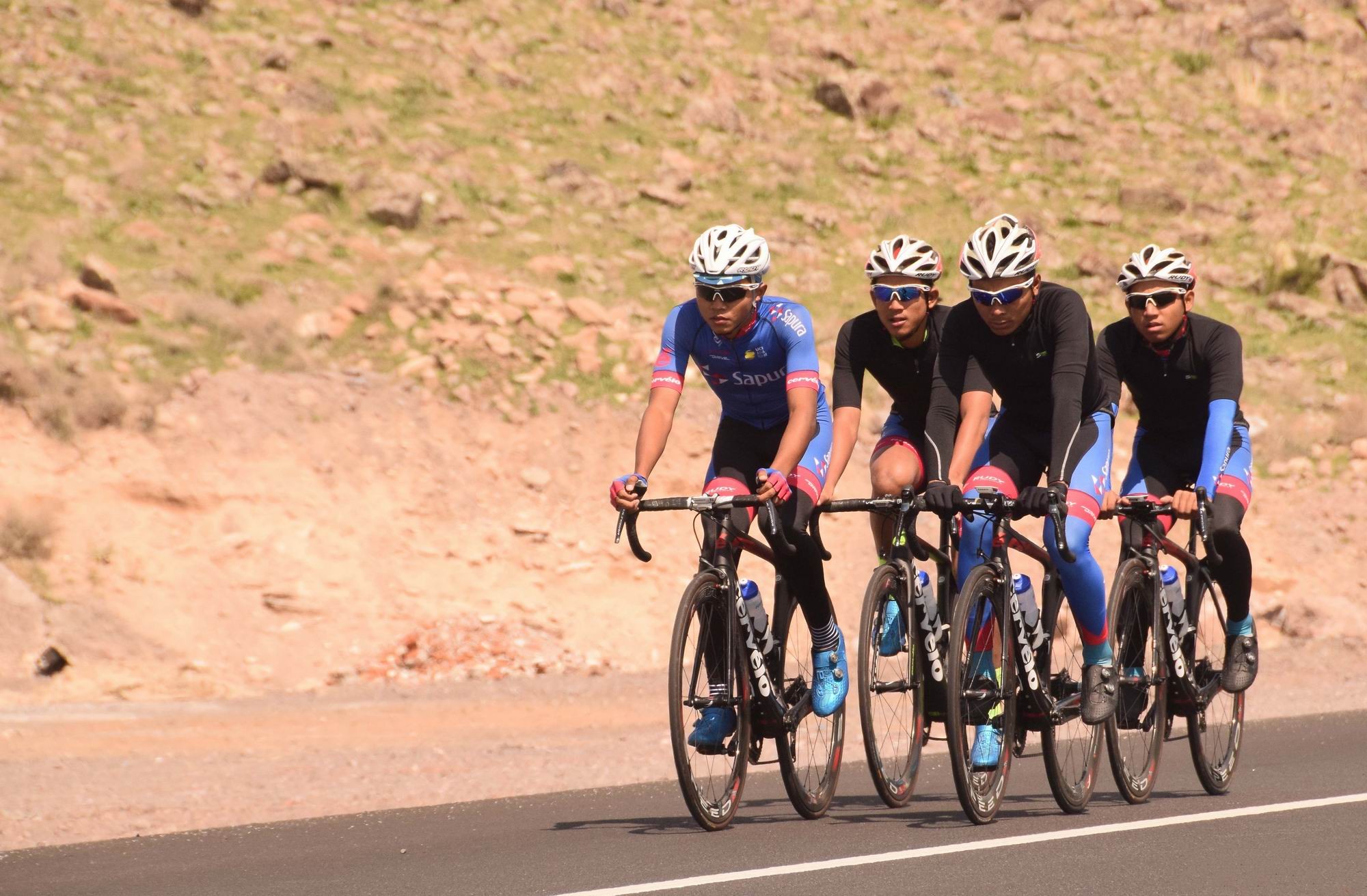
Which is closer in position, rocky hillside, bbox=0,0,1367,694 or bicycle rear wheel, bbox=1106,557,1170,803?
bicycle rear wheel, bbox=1106,557,1170,803

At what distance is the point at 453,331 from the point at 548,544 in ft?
13.1

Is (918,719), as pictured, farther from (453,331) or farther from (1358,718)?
(453,331)

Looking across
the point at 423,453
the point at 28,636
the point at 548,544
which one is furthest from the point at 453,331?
the point at 28,636

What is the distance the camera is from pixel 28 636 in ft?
50.1

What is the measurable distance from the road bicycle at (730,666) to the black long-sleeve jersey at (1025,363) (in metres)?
1.02

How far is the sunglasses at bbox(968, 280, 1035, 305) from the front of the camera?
7582 millimetres

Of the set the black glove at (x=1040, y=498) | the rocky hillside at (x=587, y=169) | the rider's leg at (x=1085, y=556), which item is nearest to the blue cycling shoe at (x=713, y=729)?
the black glove at (x=1040, y=498)

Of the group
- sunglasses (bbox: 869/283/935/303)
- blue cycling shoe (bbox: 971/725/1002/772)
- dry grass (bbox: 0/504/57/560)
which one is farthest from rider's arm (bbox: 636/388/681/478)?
dry grass (bbox: 0/504/57/560)

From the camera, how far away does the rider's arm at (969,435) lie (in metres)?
7.46

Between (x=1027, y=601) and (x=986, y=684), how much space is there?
49 centimetres

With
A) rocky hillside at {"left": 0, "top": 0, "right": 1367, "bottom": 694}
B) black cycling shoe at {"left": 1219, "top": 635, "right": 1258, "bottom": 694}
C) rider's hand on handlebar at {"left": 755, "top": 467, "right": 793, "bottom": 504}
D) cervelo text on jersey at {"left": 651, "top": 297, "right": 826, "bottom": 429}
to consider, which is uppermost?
rocky hillside at {"left": 0, "top": 0, "right": 1367, "bottom": 694}

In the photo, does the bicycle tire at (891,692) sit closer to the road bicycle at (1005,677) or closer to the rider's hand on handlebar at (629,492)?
the road bicycle at (1005,677)

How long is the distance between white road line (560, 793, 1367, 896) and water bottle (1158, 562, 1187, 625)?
101 cm

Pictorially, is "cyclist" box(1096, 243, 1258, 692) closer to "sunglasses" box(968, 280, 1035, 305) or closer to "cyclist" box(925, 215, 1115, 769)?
"cyclist" box(925, 215, 1115, 769)
